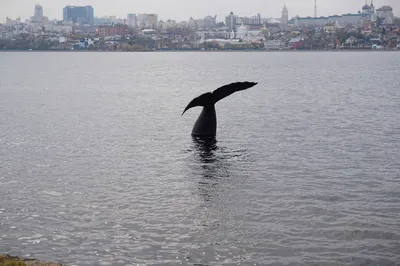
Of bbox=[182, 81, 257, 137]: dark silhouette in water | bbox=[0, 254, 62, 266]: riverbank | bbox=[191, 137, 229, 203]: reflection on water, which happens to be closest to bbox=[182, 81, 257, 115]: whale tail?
bbox=[182, 81, 257, 137]: dark silhouette in water

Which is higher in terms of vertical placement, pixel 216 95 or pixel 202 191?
pixel 216 95

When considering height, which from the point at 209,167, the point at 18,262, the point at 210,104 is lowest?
the point at 209,167

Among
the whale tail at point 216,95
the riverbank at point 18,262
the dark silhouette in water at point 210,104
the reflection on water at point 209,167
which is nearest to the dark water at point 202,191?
the reflection on water at point 209,167

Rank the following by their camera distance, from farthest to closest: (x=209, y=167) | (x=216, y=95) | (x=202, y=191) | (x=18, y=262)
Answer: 1. (x=216, y=95)
2. (x=209, y=167)
3. (x=202, y=191)
4. (x=18, y=262)

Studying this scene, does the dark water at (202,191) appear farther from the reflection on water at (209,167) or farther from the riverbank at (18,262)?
the riverbank at (18,262)

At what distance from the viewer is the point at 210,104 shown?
34.3 m

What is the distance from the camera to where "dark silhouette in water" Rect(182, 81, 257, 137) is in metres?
32.0

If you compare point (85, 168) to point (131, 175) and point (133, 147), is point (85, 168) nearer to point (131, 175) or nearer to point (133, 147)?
point (131, 175)

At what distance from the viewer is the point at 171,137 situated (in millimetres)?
38094

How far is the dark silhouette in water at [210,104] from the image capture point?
3203 cm

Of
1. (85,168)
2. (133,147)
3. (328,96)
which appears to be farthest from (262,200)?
(328,96)

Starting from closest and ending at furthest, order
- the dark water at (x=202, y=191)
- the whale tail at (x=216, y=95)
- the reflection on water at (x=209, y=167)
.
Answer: the dark water at (x=202, y=191), the reflection on water at (x=209, y=167), the whale tail at (x=216, y=95)

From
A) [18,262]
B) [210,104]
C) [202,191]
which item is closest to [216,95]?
[210,104]

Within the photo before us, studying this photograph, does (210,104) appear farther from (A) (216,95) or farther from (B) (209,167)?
(B) (209,167)
